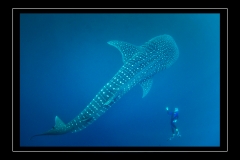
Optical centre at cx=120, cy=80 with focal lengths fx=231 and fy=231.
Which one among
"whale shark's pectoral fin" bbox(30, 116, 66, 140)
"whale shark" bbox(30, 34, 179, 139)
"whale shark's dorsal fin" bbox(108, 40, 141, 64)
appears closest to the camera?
"whale shark's pectoral fin" bbox(30, 116, 66, 140)

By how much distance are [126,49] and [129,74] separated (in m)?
0.67

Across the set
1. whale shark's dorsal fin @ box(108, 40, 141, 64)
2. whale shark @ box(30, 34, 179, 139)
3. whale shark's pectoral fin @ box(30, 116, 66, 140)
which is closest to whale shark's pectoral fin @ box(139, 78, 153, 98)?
whale shark @ box(30, 34, 179, 139)

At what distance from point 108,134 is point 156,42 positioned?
2.41 m

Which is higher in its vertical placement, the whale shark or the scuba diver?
the whale shark

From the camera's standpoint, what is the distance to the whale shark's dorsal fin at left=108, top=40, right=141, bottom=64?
5.08 meters

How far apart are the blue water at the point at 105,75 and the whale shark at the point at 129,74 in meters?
0.25

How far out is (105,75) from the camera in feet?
17.5

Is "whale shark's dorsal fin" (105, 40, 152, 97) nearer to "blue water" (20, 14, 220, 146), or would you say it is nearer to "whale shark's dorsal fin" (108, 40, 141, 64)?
"whale shark's dorsal fin" (108, 40, 141, 64)

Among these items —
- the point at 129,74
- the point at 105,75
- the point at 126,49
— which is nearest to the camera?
the point at 129,74

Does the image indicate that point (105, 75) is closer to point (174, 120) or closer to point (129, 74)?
point (129, 74)

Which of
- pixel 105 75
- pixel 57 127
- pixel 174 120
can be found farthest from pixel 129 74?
pixel 57 127

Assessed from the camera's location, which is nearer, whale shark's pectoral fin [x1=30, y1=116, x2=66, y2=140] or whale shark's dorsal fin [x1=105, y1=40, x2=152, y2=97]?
whale shark's pectoral fin [x1=30, y1=116, x2=66, y2=140]

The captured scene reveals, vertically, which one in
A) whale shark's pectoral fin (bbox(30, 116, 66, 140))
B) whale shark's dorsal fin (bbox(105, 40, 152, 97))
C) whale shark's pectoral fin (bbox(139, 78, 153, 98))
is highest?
whale shark's dorsal fin (bbox(105, 40, 152, 97))

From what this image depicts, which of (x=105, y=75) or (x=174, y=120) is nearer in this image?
(x=174, y=120)
